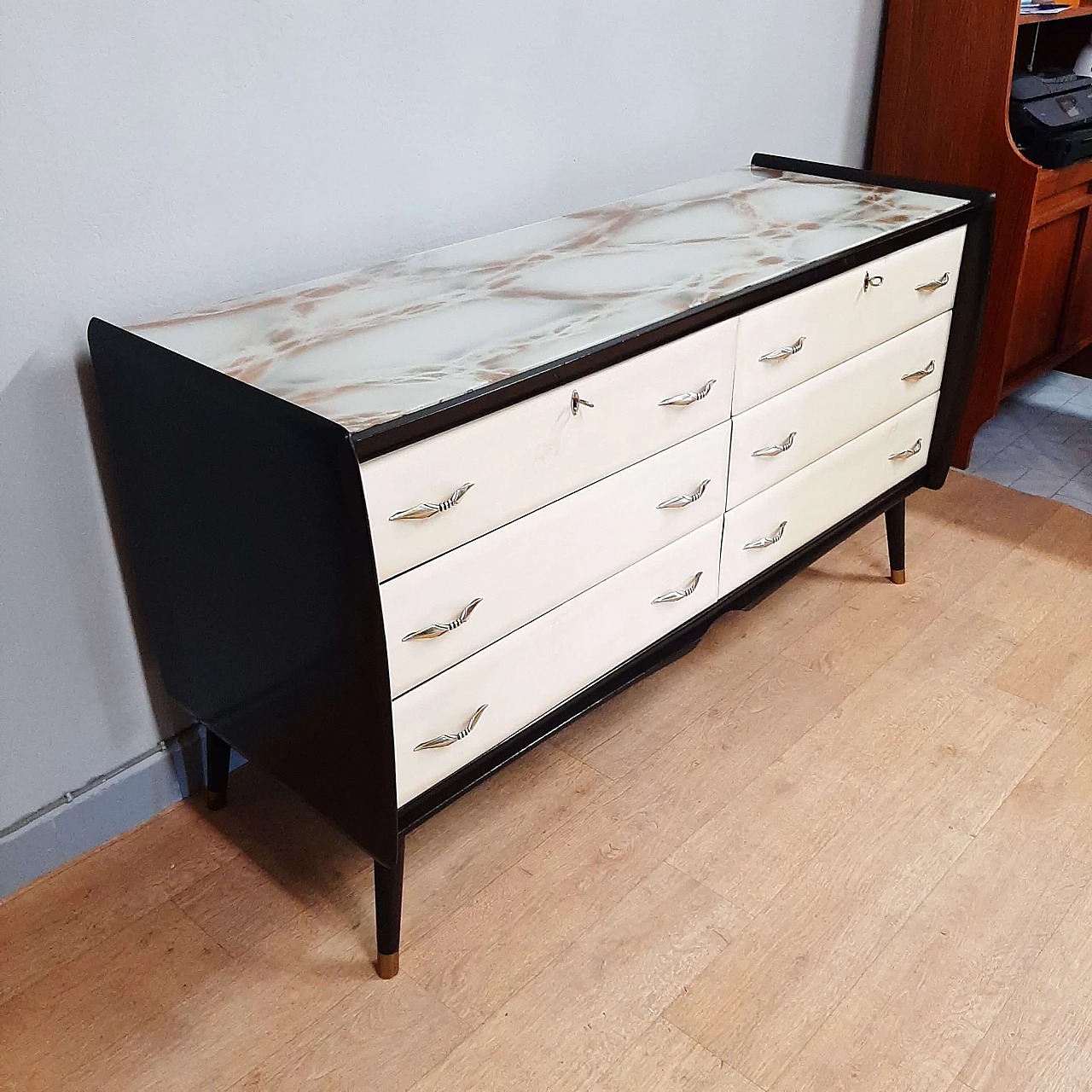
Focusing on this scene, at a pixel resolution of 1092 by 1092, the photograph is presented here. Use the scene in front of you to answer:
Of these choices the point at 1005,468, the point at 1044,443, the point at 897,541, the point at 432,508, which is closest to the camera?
the point at 432,508

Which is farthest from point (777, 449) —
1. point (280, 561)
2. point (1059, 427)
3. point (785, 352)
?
point (1059, 427)

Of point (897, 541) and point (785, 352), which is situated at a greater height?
point (785, 352)

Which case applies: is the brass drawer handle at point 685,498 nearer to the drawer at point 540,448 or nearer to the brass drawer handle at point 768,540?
the drawer at point 540,448

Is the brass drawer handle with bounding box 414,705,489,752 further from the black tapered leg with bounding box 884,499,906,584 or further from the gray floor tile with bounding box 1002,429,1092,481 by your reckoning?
the gray floor tile with bounding box 1002,429,1092,481

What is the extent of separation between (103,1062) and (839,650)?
4.25 feet

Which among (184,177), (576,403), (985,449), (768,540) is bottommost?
(985,449)

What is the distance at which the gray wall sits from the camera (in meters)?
1.26

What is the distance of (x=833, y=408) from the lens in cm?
174

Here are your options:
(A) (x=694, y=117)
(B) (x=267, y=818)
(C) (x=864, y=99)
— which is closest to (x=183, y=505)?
(B) (x=267, y=818)

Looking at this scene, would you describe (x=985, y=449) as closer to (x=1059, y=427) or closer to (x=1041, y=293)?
(x=1059, y=427)

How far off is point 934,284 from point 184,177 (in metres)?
1.18

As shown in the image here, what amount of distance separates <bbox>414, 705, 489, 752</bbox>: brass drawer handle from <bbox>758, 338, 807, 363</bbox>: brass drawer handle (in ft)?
2.06

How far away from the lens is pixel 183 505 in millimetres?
1272

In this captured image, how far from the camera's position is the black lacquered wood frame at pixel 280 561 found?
1.08m
